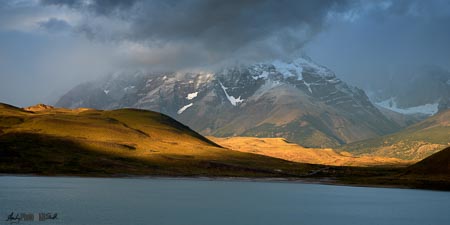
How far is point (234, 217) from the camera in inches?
4547

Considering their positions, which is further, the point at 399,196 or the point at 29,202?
the point at 399,196

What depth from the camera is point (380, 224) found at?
11188 cm

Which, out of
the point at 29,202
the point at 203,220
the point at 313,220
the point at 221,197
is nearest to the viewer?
the point at 203,220

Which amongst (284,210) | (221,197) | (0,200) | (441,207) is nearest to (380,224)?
(284,210)

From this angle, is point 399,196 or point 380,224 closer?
point 380,224

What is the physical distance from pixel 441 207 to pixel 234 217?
61.7 metres

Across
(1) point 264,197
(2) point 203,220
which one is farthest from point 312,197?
(2) point 203,220

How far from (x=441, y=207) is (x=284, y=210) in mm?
43649

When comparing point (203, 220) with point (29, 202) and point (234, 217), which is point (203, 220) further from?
point (29, 202)

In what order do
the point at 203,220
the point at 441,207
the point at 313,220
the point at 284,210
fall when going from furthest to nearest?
the point at 441,207 < the point at 284,210 < the point at 313,220 < the point at 203,220

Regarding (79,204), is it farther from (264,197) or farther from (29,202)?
(264,197)

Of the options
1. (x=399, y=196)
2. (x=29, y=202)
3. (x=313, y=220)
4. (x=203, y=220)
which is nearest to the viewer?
(x=203, y=220)

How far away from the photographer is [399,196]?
18512cm

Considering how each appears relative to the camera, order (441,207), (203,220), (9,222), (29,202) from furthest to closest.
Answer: (441,207) < (29,202) < (203,220) < (9,222)
